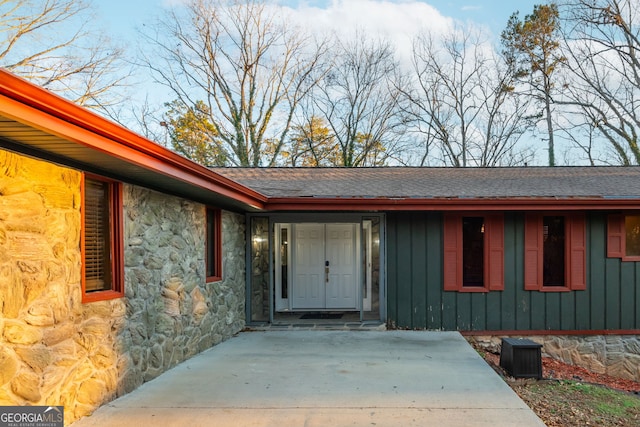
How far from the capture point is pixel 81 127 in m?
2.57

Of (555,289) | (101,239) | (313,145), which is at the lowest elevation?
(555,289)

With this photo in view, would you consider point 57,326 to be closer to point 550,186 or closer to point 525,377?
point 525,377

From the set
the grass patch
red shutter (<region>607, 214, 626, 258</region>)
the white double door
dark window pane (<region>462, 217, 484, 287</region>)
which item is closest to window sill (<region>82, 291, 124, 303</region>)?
the grass patch

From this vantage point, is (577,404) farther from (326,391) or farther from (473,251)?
(473,251)

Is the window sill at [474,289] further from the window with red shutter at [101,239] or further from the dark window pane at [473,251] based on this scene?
the window with red shutter at [101,239]

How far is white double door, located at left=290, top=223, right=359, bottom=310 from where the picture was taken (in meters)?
8.64

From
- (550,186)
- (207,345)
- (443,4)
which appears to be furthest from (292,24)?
(207,345)

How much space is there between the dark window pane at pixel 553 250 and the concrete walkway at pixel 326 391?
2304 mm

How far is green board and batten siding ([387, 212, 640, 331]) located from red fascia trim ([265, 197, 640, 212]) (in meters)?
0.47

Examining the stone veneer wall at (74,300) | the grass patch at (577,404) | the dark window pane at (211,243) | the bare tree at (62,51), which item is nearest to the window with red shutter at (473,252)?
the grass patch at (577,404)

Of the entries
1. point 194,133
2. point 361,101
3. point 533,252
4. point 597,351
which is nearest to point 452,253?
point 533,252

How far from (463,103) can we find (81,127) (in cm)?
1966

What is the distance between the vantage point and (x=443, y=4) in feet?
57.4

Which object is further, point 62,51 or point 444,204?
point 62,51
